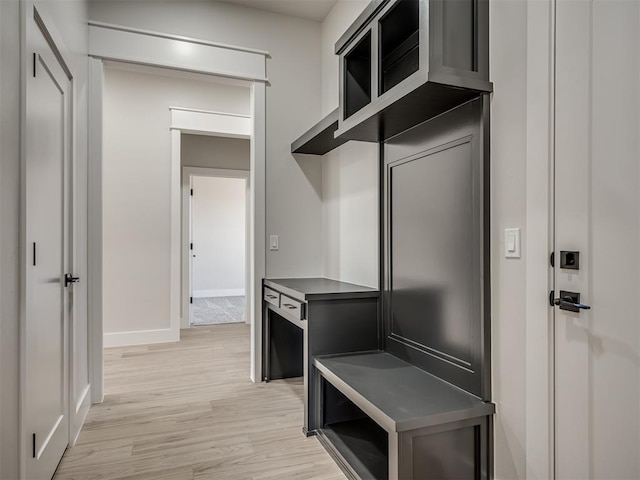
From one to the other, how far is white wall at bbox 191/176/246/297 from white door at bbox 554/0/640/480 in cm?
753

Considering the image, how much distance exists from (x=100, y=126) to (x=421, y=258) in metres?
2.40

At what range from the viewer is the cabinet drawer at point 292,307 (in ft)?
8.16

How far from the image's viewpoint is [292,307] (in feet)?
8.63

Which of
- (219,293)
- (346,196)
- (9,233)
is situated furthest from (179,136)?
(219,293)

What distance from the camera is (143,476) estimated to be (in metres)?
1.95

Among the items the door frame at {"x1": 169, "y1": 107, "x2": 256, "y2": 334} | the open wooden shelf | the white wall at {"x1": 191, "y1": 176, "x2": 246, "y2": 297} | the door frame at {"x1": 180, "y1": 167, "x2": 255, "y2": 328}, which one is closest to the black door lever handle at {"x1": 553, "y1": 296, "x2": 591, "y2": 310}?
the open wooden shelf

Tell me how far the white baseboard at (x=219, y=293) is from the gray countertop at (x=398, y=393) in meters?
6.63

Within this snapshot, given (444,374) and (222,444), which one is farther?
(222,444)

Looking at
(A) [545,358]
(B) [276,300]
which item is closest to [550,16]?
(A) [545,358]

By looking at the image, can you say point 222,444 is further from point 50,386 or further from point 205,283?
point 205,283

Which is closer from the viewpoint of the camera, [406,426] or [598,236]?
[598,236]

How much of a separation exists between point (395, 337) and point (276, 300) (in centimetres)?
98

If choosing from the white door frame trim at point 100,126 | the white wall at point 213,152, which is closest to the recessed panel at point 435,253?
the white door frame trim at point 100,126

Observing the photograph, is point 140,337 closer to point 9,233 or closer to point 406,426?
point 9,233
